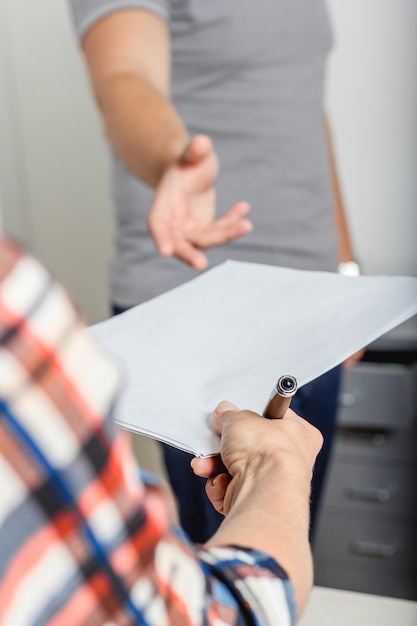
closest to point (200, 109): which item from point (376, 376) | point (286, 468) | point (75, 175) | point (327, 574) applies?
point (286, 468)

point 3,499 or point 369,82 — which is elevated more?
point 3,499

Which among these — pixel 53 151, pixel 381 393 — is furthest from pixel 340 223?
pixel 53 151

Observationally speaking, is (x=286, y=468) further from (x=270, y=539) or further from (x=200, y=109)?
(x=200, y=109)

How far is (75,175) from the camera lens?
5.13ft

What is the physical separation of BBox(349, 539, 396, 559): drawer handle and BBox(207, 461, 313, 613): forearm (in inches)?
45.8

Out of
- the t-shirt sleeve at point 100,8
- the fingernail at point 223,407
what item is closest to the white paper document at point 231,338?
the fingernail at point 223,407

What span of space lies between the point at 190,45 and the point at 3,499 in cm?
65

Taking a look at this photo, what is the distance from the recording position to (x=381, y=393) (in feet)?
4.40

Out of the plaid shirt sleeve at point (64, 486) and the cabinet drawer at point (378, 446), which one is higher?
the plaid shirt sleeve at point (64, 486)

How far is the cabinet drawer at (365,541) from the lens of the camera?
142 centimetres

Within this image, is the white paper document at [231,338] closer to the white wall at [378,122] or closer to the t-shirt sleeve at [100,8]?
the t-shirt sleeve at [100,8]

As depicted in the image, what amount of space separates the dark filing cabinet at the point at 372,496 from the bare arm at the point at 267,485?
3.24 ft

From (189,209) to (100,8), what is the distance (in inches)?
8.8

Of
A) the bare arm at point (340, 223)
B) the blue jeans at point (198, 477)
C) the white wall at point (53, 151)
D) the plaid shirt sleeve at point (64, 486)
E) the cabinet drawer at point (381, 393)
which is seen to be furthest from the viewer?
the white wall at point (53, 151)
